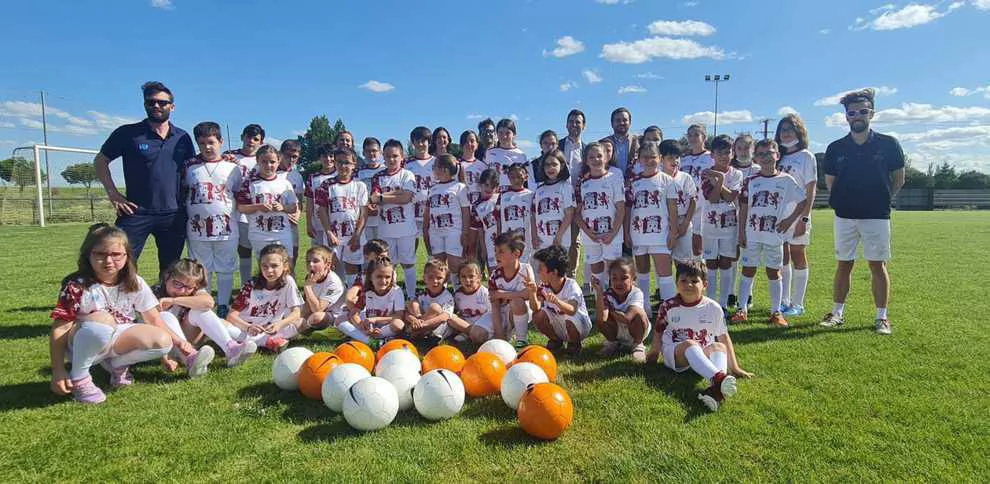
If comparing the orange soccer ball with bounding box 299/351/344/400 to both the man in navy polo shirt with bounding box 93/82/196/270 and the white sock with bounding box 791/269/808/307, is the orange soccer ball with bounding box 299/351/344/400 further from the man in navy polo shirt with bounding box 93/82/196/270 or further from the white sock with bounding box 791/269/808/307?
the white sock with bounding box 791/269/808/307

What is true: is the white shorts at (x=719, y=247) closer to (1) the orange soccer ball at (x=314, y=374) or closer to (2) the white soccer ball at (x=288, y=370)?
(1) the orange soccer ball at (x=314, y=374)

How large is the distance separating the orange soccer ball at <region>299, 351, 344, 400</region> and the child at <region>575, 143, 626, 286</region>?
3.36 metres

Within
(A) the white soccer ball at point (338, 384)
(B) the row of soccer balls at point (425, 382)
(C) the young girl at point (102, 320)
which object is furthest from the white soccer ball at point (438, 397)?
(C) the young girl at point (102, 320)

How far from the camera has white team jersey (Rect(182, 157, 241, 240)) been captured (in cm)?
610

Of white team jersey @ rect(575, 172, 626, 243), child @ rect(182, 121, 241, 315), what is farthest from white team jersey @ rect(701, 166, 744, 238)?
child @ rect(182, 121, 241, 315)

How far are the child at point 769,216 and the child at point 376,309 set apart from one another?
4.00m

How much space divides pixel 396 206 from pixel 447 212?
687 mm

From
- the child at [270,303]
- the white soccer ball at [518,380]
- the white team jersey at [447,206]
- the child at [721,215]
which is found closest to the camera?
the white soccer ball at [518,380]

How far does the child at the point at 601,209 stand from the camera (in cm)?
619

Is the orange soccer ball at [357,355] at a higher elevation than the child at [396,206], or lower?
lower

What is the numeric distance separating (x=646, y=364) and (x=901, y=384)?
1.94 metres

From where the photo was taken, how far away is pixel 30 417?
3.74 metres

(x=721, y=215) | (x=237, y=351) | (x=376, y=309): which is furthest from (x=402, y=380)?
(x=721, y=215)

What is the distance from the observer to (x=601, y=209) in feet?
20.5
